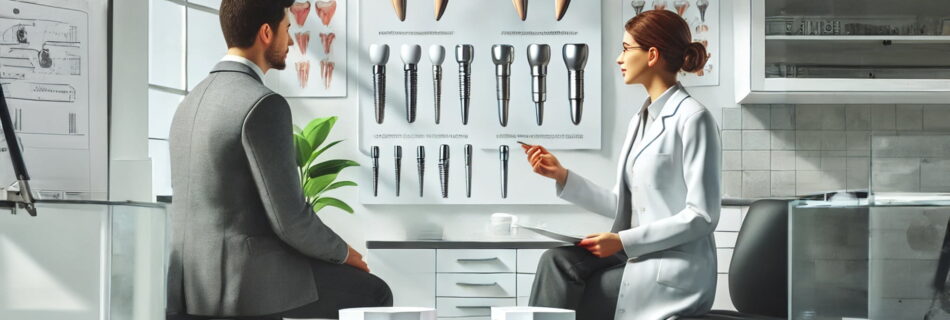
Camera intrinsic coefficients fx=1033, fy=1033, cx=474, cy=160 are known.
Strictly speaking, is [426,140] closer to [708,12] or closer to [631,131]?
[708,12]

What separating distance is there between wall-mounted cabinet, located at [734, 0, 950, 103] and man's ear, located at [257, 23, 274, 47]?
8.82 feet

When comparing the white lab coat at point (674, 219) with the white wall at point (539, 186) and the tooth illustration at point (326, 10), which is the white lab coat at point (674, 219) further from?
the tooth illustration at point (326, 10)

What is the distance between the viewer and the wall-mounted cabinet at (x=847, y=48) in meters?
4.29

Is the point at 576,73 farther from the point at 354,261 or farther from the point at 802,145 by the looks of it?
the point at 354,261

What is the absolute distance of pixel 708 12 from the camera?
4668 millimetres

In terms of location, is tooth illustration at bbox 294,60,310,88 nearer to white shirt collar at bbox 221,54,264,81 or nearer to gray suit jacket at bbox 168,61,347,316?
white shirt collar at bbox 221,54,264,81

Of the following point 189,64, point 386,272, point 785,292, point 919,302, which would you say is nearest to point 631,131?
point 785,292

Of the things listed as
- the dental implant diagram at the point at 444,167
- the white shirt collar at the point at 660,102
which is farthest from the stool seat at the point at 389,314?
the dental implant diagram at the point at 444,167

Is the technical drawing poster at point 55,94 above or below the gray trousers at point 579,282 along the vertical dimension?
above

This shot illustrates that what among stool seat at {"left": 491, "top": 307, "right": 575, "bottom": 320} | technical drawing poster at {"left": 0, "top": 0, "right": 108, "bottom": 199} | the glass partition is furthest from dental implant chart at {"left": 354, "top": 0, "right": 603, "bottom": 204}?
the glass partition

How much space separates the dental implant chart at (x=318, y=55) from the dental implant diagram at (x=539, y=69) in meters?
0.87

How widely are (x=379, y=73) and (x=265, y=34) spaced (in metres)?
2.53

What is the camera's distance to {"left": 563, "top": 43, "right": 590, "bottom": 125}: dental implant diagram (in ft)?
14.8

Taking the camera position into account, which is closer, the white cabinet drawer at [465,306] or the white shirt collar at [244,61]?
the white shirt collar at [244,61]
